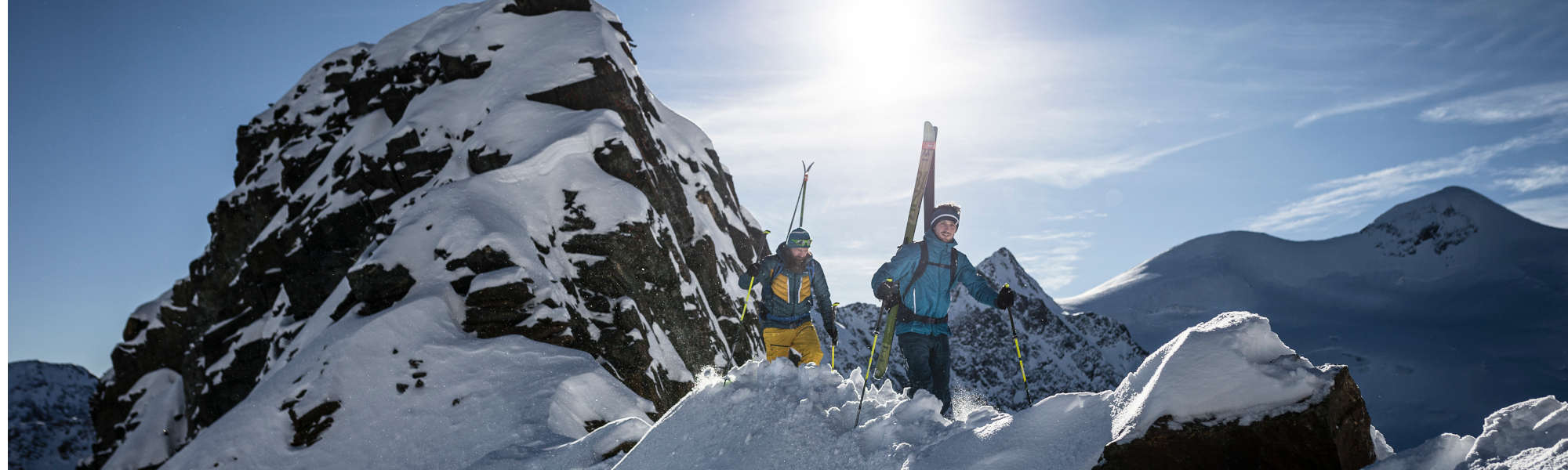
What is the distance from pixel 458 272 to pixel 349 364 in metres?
2.90

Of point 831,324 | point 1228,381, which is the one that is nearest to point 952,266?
point 831,324

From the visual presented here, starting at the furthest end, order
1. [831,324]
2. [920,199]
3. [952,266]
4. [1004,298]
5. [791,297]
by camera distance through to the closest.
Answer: [920,199] < [831,324] < [791,297] < [952,266] < [1004,298]

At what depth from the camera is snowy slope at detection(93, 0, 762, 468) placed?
10.4 meters

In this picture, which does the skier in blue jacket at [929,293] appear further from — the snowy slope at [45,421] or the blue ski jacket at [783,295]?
the snowy slope at [45,421]

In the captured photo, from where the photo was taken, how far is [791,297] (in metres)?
9.34

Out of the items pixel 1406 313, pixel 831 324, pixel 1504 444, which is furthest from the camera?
pixel 1406 313

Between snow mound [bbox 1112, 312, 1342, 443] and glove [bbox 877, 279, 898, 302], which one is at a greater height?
glove [bbox 877, 279, 898, 302]

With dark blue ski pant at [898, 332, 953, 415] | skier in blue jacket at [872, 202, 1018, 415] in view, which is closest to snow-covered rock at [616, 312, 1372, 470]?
dark blue ski pant at [898, 332, 953, 415]

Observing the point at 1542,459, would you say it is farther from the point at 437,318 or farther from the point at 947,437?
the point at 437,318

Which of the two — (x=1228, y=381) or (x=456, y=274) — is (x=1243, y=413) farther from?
(x=456, y=274)

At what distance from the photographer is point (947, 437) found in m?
5.01

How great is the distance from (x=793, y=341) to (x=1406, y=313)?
23050 centimetres

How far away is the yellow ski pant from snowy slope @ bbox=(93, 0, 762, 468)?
224 centimetres

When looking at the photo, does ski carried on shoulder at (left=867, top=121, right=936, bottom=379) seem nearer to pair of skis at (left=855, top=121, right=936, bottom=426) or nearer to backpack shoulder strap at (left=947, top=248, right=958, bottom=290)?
pair of skis at (left=855, top=121, right=936, bottom=426)
